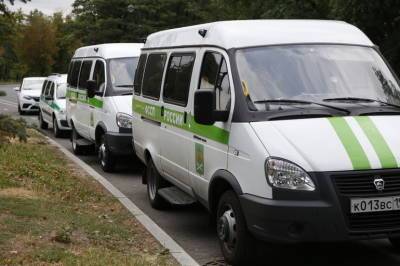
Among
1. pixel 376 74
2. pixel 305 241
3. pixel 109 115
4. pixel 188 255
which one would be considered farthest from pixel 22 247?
pixel 109 115

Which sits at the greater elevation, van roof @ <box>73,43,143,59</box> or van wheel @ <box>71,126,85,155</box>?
van roof @ <box>73,43,143,59</box>

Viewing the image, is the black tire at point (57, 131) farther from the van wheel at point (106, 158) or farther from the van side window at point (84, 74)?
the van wheel at point (106, 158)

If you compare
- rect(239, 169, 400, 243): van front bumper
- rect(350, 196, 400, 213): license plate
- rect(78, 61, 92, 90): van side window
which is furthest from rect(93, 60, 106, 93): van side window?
rect(350, 196, 400, 213): license plate

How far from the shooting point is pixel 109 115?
39.6 ft

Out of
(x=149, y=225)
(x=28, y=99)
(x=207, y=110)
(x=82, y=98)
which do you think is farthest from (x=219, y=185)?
(x=28, y=99)

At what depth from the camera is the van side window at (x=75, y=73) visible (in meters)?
15.1

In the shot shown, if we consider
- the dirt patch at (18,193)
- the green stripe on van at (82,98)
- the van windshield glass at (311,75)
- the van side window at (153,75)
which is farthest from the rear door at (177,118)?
the green stripe on van at (82,98)

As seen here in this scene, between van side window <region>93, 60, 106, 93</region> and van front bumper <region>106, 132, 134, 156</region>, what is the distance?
1.19 m

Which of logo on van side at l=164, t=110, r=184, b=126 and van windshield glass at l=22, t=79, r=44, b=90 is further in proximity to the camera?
van windshield glass at l=22, t=79, r=44, b=90

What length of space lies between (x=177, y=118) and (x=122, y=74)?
550 centimetres

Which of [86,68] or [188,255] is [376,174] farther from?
[86,68]

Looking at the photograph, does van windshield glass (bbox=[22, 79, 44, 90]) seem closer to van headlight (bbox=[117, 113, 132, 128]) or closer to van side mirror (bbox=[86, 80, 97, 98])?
van side mirror (bbox=[86, 80, 97, 98])

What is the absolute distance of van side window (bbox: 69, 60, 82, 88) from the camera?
15.1 meters

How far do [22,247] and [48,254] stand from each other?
1.37ft
